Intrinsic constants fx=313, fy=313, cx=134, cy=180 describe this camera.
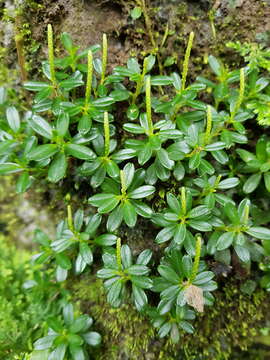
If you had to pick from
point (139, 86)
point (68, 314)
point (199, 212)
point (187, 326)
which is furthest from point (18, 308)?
point (139, 86)

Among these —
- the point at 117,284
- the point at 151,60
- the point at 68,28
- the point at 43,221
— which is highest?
the point at 68,28

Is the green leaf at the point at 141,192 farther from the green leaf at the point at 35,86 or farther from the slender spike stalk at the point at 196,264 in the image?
the green leaf at the point at 35,86

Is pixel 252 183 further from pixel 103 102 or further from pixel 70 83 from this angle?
pixel 70 83

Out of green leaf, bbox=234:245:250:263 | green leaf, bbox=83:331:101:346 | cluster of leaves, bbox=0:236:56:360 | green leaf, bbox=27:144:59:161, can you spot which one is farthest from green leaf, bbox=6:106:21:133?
green leaf, bbox=234:245:250:263

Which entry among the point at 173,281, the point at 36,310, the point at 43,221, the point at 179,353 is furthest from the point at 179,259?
the point at 43,221

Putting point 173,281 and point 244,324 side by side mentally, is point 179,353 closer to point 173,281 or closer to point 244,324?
point 244,324

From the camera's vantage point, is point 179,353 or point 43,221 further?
point 43,221

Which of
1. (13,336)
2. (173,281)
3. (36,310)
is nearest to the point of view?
(173,281)

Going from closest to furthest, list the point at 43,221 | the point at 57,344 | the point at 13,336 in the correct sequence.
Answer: the point at 57,344 < the point at 13,336 < the point at 43,221
